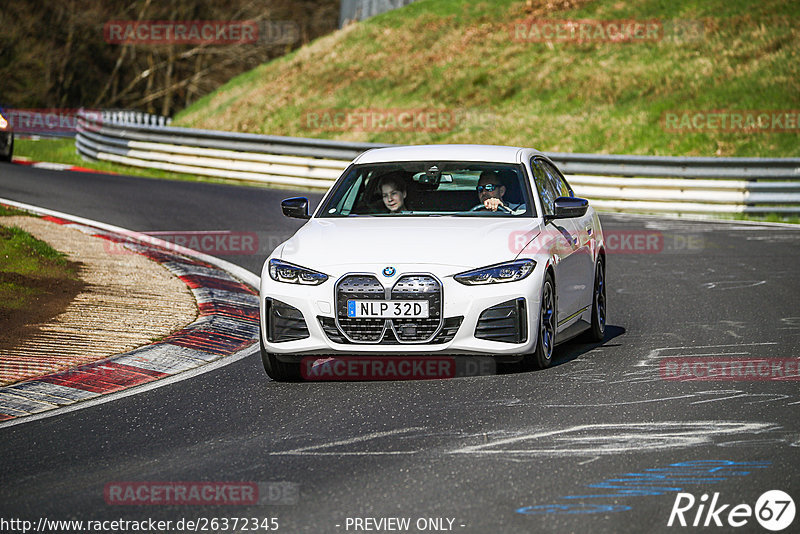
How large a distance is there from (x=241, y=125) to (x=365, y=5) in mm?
9663

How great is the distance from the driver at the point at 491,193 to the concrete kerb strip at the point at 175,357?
2152 mm

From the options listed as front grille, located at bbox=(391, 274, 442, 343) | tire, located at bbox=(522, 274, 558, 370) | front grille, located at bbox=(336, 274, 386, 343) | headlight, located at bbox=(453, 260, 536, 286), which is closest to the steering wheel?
tire, located at bbox=(522, 274, 558, 370)

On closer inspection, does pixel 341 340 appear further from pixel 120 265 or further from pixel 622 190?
pixel 622 190

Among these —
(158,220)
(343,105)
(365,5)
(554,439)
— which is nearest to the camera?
(554,439)

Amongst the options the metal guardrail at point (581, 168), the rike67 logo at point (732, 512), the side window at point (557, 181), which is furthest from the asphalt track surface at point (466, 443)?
the metal guardrail at point (581, 168)

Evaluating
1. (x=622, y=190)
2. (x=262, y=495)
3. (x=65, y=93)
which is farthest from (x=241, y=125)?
(x=262, y=495)

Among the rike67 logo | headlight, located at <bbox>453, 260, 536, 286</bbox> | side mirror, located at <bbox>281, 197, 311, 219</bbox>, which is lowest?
the rike67 logo

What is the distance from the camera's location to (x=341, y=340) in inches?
321

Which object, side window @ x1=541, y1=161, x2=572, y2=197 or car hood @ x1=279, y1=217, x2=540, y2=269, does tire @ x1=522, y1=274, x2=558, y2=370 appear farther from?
side window @ x1=541, y1=161, x2=572, y2=197

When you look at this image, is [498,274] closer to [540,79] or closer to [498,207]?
[498,207]

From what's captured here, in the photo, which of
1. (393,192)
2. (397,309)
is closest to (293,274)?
(397,309)

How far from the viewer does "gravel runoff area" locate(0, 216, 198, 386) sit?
905 centimetres

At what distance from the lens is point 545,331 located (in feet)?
28.2

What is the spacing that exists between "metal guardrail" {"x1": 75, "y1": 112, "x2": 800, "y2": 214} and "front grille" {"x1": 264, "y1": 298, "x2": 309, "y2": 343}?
14521 mm
